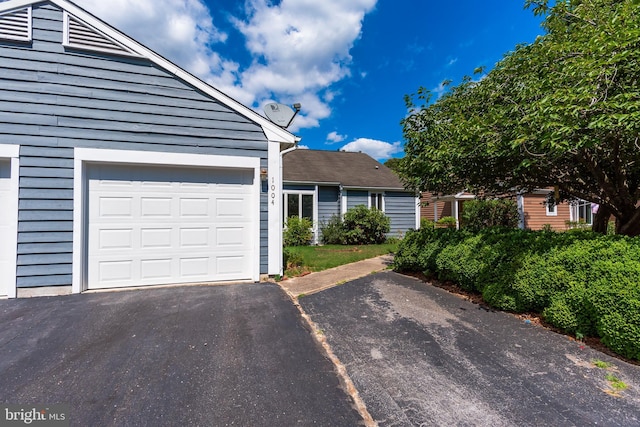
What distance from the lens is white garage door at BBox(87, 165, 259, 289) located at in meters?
5.13

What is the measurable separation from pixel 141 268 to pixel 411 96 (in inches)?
255

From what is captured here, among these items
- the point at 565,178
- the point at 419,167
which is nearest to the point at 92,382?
the point at 419,167

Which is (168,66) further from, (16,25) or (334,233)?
(334,233)

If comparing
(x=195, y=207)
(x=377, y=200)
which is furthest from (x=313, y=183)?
(x=195, y=207)

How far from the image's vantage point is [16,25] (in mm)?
4758

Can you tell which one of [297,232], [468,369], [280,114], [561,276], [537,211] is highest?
[280,114]

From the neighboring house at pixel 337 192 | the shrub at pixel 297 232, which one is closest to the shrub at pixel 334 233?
the neighboring house at pixel 337 192

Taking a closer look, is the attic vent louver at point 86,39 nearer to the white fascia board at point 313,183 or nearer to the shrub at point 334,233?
the white fascia board at point 313,183

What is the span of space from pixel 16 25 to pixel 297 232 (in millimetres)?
8824

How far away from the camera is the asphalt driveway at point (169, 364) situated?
85.1 inches

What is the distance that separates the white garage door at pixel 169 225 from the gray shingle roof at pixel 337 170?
253 inches

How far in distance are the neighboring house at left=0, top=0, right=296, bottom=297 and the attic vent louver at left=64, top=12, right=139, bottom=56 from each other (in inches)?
0.7

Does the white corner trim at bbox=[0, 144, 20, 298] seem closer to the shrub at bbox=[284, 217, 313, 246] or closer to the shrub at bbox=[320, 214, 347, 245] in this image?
the shrub at bbox=[284, 217, 313, 246]

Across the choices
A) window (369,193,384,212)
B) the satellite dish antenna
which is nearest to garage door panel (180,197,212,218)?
the satellite dish antenna
